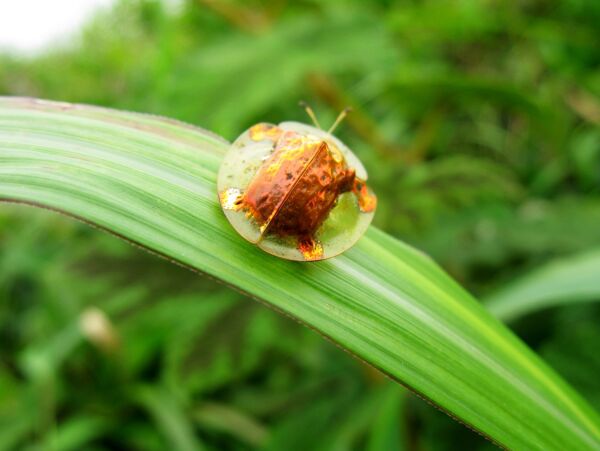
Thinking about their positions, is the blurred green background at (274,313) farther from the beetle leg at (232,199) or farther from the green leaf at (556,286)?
the beetle leg at (232,199)

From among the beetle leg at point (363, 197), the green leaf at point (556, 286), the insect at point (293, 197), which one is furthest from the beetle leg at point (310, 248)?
the green leaf at point (556, 286)

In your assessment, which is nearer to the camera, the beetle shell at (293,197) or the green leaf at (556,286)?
the beetle shell at (293,197)

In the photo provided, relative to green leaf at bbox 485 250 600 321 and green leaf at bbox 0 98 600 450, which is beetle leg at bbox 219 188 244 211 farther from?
green leaf at bbox 485 250 600 321

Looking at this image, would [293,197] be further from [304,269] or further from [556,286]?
[556,286]

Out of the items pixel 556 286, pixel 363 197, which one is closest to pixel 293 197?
pixel 363 197

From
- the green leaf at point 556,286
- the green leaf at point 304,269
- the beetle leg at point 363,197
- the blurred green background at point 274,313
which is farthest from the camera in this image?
the blurred green background at point 274,313

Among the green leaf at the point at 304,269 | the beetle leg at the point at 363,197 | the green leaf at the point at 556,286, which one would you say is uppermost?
the green leaf at the point at 556,286

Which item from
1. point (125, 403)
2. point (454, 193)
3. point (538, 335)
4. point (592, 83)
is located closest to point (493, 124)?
point (592, 83)
